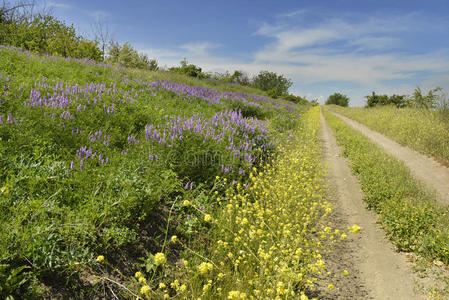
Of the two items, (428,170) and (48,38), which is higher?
(48,38)

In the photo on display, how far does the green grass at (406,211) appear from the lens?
3.91 meters

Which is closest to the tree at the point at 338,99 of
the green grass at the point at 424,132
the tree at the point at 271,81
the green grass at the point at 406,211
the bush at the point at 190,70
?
the tree at the point at 271,81

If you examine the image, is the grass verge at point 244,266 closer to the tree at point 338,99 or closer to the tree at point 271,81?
the tree at point 271,81

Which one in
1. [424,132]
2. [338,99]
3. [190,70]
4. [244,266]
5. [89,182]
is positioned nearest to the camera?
[244,266]

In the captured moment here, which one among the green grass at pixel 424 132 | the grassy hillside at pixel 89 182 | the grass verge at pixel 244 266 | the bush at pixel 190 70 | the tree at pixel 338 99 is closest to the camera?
the grassy hillside at pixel 89 182

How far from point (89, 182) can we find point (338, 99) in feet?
383

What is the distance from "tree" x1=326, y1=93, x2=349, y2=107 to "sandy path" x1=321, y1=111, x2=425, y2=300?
10829 centimetres

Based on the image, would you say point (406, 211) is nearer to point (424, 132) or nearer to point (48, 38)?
point (424, 132)

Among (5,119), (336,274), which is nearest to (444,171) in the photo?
(336,274)

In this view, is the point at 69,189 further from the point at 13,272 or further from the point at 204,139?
the point at 204,139

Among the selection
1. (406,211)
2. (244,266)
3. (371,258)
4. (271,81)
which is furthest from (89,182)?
(271,81)

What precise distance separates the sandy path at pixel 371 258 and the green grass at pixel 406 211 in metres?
0.22

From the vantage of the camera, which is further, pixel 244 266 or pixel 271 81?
pixel 271 81

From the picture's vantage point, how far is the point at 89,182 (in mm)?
3266
